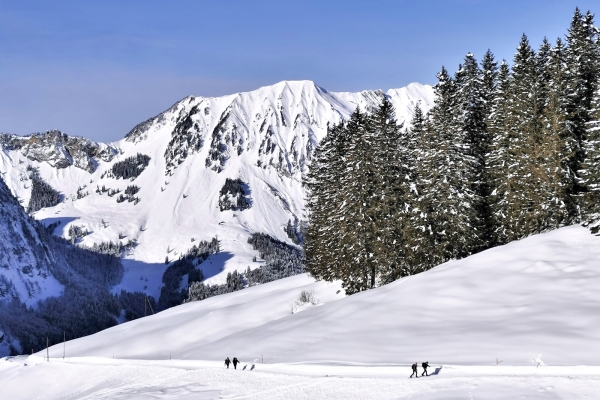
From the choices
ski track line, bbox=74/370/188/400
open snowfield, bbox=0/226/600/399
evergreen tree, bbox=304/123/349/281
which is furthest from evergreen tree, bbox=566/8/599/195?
ski track line, bbox=74/370/188/400

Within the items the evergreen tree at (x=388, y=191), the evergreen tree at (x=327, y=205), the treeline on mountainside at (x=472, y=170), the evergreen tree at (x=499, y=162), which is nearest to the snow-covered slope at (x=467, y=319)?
the treeline on mountainside at (x=472, y=170)

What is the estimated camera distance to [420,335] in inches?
1236

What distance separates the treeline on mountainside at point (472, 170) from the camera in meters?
41.0

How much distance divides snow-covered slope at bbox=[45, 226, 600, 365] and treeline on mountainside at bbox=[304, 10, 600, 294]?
3015mm

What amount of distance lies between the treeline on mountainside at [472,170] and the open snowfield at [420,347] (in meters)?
3.06

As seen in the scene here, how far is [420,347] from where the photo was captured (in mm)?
29484

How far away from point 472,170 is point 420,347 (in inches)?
755

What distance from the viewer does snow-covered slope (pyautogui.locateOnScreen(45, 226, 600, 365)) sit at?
26802 millimetres

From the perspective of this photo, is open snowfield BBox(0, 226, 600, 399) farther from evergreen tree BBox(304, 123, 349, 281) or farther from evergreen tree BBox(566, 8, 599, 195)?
evergreen tree BBox(304, 123, 349, 281)

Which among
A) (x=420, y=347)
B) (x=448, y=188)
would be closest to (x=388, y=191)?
(x=448, y=188)

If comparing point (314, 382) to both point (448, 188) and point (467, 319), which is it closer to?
point (467, 319)

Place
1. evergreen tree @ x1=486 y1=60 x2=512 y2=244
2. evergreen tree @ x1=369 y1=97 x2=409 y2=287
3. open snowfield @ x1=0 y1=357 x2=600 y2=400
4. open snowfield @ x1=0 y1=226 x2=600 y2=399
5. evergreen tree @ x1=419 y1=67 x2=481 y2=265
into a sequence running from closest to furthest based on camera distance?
open snowfield @ x1=0 y1=357 x2=600 y2=400
open snowfield @ x1=0 y1=226 x2=600 y2=399
evergreen tree @ x1=419 y1=67 x2=481 y2=265
evergreen tree @ x1=486 y1=60 x2=512 y2=244
evergreen tree @ x1=369 y1=97 x2=409 y2=287

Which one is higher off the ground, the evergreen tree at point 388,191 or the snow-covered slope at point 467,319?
the evergreen tree at point 388,191

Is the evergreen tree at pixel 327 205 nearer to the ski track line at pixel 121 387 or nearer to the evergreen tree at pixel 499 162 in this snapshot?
the evergreen tree at pixel 499 162
